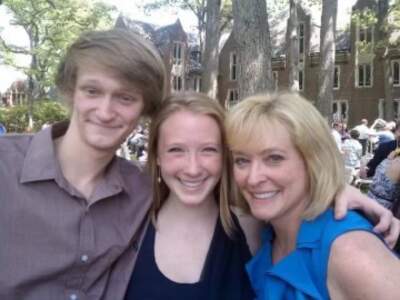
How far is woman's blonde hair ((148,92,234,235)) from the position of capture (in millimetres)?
2463

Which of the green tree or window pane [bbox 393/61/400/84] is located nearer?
the green tree

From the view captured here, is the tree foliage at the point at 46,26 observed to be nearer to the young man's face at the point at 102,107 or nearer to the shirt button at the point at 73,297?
the young man's face at the point at 102,107

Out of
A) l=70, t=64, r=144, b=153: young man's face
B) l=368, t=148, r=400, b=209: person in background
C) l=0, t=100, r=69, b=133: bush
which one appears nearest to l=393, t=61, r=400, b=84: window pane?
l=0, t=100, r=69, b=133: bush

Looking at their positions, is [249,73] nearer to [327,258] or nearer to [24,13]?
[327,258]

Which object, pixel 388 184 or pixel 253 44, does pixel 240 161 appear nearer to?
pixel 388 184

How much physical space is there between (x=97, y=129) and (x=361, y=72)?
39146mm

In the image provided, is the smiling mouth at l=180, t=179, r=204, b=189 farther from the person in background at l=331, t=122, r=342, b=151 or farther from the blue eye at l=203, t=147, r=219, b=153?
the person in background at l=331, t=122, r=342, b=151

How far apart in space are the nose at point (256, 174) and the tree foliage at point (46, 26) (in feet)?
89.0

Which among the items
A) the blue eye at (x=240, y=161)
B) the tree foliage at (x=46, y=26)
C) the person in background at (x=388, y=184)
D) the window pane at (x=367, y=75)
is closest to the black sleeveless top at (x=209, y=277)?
the blue eye at (x=240, y=161)

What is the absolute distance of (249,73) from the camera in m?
7.28

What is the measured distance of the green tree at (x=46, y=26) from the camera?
95.3ft

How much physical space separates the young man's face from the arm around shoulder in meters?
1.01

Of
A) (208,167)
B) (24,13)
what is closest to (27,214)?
(208,167)

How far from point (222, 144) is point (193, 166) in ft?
0.58
